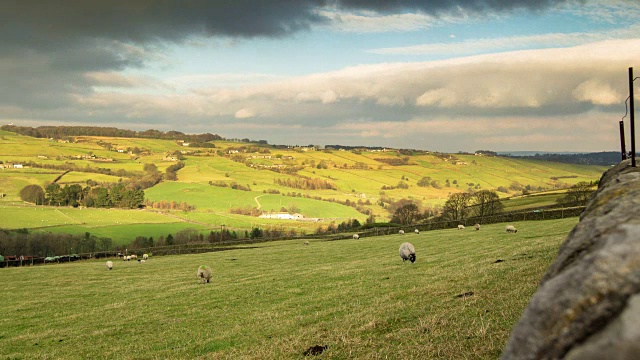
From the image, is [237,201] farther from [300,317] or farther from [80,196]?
[300,317]

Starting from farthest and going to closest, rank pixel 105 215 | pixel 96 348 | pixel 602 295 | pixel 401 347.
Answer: pixel 105 215 → pixel 96 348 → pixel 401 347 → pixel 602 295

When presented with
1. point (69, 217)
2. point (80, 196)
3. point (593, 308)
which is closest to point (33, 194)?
point (80, 196)

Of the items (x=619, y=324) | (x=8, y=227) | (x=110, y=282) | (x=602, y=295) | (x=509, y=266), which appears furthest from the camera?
(x=8, y=227)

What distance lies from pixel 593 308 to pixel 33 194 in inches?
7831

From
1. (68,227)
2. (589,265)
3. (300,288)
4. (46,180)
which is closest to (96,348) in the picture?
(300,288)

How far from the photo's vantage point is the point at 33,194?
172 metres

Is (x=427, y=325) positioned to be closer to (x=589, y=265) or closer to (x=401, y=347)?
(x=401, y=347)

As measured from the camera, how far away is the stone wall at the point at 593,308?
112 inches

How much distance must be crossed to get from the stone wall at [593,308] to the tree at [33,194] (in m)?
194

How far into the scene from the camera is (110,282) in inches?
1796

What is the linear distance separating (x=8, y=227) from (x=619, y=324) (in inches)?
6154

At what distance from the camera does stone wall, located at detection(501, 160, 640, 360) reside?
2.86 meters

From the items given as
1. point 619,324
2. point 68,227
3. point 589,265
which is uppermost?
point 589,265

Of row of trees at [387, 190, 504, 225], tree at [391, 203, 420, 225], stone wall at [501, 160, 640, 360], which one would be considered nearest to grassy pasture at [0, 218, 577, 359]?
stone wall at [501, 160, 640, 360]
